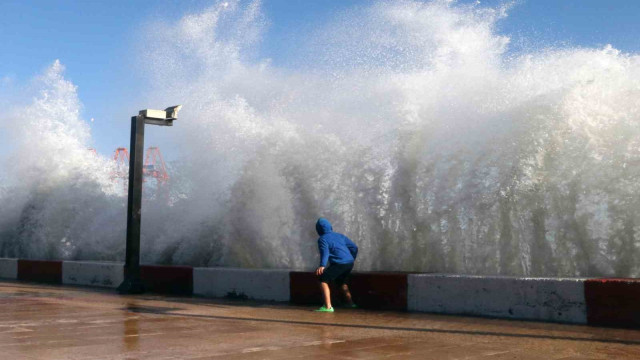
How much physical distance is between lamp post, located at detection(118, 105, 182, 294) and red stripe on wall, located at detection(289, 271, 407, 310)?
2830 mm

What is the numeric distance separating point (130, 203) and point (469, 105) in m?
5.35

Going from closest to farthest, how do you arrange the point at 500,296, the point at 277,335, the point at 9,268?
the point at 277,335 < the point at 500,296 < the point at 9,268

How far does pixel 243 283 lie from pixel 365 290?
1955 mm

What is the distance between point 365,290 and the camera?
7938mm

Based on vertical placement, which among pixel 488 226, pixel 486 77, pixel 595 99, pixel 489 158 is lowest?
pixel 488 226

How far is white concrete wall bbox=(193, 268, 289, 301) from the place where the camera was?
8.62 meters

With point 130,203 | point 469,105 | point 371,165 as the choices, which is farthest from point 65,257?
point 469,105

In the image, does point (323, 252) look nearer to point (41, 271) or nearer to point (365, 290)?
point (365, 290)

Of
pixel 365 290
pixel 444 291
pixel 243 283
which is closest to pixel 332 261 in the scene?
pixel 365 290

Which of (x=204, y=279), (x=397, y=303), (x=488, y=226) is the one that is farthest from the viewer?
(x=204, y=279)

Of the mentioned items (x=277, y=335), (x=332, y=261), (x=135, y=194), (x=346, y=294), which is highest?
(x=135, y=194)

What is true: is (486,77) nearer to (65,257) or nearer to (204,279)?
(204,279)

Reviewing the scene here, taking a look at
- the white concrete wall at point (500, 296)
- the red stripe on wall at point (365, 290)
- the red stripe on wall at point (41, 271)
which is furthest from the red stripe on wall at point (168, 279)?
the white concrete wall at point (500, 296)

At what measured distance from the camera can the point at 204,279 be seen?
9.66 metres
